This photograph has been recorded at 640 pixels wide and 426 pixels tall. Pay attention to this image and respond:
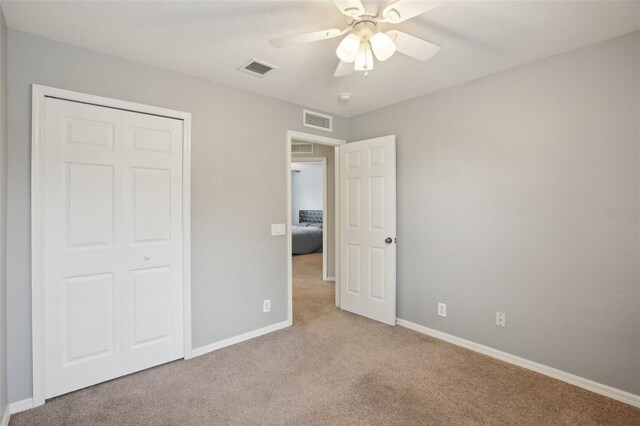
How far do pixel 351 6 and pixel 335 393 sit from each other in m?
2.30

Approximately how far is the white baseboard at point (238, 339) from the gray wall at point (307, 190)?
671 centimetres

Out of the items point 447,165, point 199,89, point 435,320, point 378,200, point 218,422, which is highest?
point 199,89

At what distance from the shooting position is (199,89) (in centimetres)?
271

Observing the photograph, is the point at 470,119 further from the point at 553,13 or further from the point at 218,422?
the point at 218,422

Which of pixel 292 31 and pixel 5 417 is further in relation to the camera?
pixel 292 31

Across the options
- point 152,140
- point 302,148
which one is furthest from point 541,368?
point 302,148

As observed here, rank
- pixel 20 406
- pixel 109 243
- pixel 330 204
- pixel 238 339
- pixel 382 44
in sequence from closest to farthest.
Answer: pixel 382 44
pixel 20 406
pixel 109 243
pixel 238 339
pixel 330 204

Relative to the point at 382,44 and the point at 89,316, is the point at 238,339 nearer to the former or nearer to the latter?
the point at 89,316

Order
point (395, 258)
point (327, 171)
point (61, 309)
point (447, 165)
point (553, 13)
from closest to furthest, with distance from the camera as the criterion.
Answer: point (553, 13) < point (61, 309) < point (447, 165) < point (395, 258) < point (327, 171)

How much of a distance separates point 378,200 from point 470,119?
117 cm

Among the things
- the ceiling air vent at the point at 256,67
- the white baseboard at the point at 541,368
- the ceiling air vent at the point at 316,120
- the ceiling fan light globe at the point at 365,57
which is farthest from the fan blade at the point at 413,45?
the white baseboard at the point at 541,368

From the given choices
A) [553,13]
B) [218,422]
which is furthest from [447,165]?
[218,422]

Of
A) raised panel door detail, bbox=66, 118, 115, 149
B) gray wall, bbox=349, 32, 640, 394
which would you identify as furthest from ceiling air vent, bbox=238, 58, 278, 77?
gray wall, bbox=349, 32, 640, 394

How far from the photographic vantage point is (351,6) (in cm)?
144
